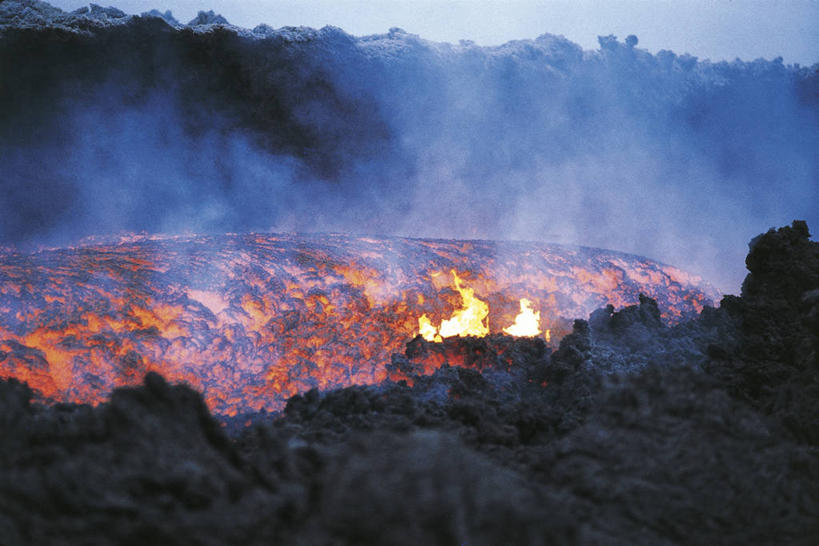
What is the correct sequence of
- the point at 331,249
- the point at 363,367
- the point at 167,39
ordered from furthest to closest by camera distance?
the point at 167,39 < the point at 331,249 < the point at 363,367

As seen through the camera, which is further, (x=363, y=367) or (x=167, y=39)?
(x=167, y=39)

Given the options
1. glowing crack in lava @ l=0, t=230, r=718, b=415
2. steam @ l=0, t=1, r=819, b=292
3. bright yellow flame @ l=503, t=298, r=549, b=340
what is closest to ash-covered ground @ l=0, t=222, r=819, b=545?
glowing crack in lava @ l=0, t=230, r=718, b=415

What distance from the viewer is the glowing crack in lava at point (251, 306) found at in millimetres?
2934

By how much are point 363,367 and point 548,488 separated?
216 centimetres

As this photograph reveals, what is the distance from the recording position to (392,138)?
9.35 meters

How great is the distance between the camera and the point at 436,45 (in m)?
9.86

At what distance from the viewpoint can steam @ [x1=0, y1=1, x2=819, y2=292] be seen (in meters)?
7.20

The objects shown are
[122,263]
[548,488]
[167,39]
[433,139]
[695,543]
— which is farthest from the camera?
[433,139]

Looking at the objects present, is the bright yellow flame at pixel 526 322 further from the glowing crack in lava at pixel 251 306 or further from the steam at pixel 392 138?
the steam at pixel 392 138

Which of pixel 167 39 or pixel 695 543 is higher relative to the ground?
pixel 167 39

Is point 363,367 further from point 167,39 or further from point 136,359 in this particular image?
point 167,39

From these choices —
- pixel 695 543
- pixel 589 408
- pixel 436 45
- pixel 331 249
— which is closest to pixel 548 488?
pixel 695 543

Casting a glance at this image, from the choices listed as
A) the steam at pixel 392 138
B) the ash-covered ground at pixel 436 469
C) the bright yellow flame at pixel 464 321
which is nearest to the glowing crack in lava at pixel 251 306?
the bright yellow flame at pixel 464 321

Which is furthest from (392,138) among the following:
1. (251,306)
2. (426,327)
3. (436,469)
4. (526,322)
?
(436,469)
